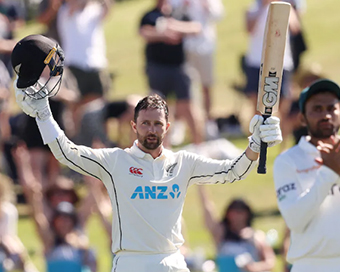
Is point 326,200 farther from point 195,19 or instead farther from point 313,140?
point 195,19

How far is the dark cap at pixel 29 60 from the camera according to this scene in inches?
205

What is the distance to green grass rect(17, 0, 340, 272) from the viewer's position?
10.6 m

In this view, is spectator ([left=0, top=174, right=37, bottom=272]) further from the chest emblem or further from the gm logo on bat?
the gm logo on bat

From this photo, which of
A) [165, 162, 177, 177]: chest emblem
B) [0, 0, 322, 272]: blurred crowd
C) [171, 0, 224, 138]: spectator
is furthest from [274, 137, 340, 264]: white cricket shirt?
[171, 0, 224, 138]: spectator

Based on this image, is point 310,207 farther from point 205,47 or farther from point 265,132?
point 205,47

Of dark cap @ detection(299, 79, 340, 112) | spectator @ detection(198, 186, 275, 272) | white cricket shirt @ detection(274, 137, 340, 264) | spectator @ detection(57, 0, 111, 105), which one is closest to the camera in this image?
white cricket shirt @ detection(274, 137, 340, 264)

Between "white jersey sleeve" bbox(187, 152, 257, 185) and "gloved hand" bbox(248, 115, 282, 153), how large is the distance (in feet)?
0.48

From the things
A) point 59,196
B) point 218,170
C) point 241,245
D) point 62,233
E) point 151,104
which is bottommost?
point 241,245

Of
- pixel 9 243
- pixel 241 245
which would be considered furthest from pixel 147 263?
pixel 9 243

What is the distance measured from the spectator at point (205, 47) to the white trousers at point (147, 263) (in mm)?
5988

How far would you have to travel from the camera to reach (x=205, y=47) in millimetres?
11906

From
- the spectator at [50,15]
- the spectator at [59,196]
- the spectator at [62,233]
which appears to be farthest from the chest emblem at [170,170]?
the spectator at [50,15]

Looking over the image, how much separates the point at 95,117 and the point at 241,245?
95.6 inches

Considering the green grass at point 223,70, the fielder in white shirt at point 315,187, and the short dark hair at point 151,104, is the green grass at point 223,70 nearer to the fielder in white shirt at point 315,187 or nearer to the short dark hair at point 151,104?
the fielder in white shirt at point 315,187
